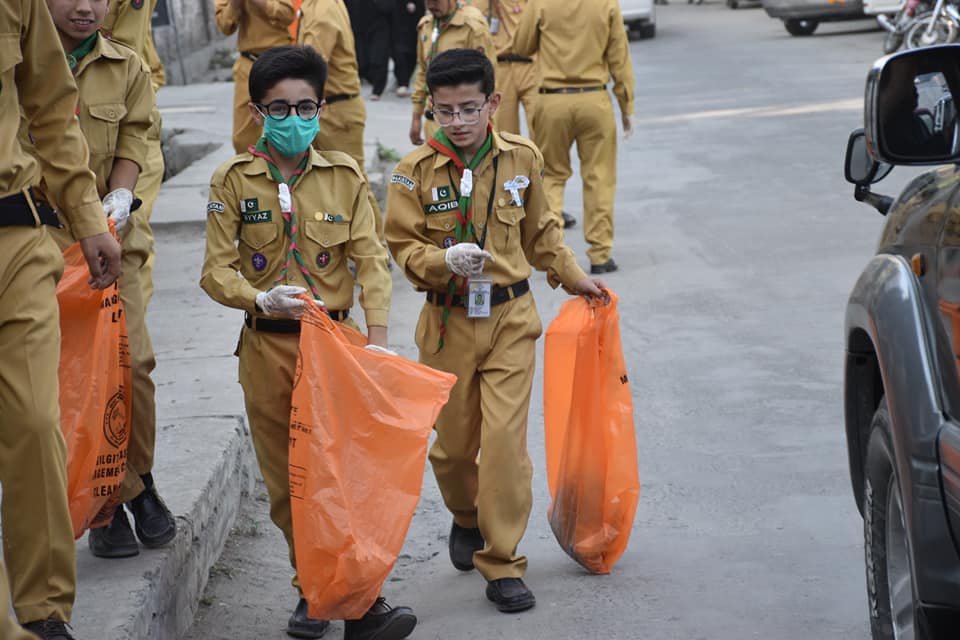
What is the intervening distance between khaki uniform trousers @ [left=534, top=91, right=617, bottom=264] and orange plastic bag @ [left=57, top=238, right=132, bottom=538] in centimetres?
588

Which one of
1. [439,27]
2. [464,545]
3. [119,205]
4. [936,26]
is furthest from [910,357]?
[936,26]

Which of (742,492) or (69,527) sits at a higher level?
(69,527)

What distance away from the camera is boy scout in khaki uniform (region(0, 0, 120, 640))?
3.38 metres

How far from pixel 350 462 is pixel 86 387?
76 centimetres

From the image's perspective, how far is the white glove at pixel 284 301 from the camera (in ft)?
13.3

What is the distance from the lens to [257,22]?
9.19 meters

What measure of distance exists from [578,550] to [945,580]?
1960 mm

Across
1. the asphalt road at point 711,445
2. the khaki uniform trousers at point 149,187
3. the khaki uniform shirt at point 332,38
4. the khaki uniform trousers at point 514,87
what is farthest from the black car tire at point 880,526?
the khaki uniform trousers at point 514,87

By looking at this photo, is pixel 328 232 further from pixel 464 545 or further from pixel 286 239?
pixel 464 545

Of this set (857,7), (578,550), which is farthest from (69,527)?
(857,7)

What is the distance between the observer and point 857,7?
2597 centimetres

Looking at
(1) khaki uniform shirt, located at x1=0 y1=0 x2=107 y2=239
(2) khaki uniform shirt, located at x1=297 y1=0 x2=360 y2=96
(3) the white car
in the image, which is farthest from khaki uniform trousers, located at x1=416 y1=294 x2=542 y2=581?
(3) the white car

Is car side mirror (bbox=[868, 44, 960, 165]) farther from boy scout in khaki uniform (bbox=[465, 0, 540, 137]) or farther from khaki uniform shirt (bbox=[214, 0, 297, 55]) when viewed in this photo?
boy scout in khaki uniform (bbox=[465, 0, 540, 137])

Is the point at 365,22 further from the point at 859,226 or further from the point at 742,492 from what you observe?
the point at 742,492
